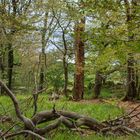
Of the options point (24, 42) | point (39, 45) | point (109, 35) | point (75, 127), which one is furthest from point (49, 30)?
point (75, 127)

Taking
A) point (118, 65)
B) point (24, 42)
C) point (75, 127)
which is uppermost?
point (24, 42)

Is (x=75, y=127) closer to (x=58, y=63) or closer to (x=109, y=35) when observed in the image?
(x=109, y=35)

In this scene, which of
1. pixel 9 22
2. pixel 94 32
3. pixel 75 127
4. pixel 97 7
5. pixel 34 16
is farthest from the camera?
pixel 34 16

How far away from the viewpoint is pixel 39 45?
30.7 m

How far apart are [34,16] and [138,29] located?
14649mm

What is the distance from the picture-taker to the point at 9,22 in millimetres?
22953

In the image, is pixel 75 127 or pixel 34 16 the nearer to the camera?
pixel 75 127

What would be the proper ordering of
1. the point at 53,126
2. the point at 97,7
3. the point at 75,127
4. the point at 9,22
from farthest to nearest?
the point at 9,22, the point at 97,7, the point at 75,127, the point at 53,126

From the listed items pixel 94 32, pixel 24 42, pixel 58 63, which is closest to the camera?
pixel 94 32

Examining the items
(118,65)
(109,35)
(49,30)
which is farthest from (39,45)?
(109,35)

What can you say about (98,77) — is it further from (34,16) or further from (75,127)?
(75,127)

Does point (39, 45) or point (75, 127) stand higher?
point (39, 45)

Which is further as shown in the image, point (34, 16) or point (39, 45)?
point (39, 45)

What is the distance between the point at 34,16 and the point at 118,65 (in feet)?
20.5
